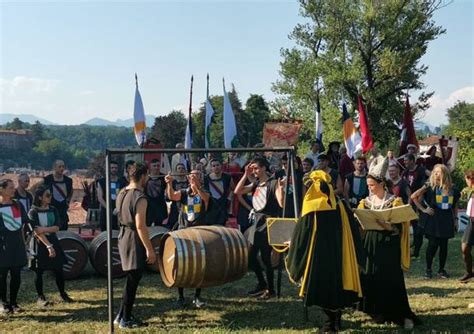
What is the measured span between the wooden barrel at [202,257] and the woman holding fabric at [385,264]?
1.38m

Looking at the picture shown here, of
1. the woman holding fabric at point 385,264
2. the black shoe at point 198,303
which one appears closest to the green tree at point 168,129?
the black shoe at point 198,303

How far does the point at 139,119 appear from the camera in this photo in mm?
14188

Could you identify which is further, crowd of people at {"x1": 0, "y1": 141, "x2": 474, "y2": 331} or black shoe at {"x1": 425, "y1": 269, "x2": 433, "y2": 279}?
black shoe at {"x1": 425, "y1": 269, "x2": 433, "y2": 279}

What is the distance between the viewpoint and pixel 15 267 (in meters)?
6.67

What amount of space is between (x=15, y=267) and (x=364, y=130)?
8.54 metres

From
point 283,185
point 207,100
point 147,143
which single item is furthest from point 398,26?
point 283,185

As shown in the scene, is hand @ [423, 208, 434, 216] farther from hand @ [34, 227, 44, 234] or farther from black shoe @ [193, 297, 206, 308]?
hand @ [34, 227, 44, 234]

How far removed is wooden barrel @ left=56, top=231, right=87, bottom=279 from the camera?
8.52 meters

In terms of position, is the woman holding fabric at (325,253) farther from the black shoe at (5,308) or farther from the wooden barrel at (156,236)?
the black shoe at (5,308)

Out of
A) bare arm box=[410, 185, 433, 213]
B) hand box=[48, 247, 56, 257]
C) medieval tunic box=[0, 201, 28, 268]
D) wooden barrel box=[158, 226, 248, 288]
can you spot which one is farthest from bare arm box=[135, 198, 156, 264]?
bare arm box=[410, 185, 433, 213]

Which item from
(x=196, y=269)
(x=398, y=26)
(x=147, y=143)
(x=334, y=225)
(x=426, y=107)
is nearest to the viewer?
(x=334, y=225)

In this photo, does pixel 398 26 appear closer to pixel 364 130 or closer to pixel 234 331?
pixel 364 130

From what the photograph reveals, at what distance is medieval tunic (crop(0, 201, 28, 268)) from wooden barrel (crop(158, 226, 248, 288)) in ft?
6.01

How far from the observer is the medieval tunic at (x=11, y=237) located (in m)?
6.57
